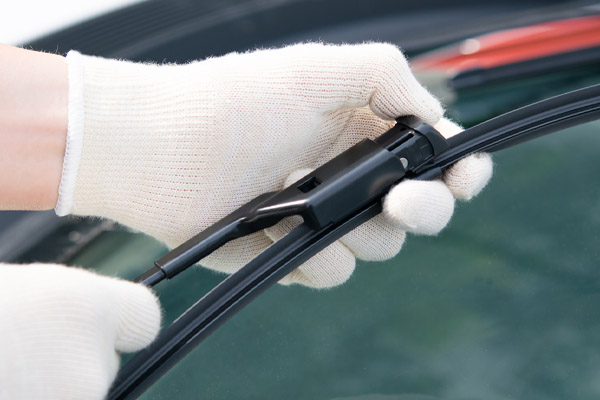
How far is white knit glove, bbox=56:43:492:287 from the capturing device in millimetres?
949

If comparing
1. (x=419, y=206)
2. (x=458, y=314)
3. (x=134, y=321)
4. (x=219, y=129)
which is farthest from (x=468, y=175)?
(x=134, y=321)

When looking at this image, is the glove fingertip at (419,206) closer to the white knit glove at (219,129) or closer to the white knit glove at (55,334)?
the white knit glove at (219,129)

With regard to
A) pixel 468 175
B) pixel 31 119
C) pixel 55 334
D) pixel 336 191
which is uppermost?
pixel 468 175

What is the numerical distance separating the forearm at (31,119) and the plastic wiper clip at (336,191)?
26cm

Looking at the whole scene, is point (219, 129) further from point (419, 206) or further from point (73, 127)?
point (419, 206)

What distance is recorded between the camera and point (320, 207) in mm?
812

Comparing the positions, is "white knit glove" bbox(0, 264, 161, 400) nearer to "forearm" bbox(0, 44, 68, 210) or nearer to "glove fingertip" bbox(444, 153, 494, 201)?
"forearm" bbox(0, 44, 68, 210)

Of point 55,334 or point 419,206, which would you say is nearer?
point 55,334

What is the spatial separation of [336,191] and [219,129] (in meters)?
0.25

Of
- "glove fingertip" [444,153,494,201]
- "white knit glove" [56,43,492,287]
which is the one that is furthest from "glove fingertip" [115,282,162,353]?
"glove fingertip" [444,153,494,201]

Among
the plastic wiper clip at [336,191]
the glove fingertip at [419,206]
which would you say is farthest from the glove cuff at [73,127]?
the glove fingertip at [419,206]

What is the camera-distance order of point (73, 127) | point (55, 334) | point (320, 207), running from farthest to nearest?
point (73, 127), point (320, 207), point (55, 334)

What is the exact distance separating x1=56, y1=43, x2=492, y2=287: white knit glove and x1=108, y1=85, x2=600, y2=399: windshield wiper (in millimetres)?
61

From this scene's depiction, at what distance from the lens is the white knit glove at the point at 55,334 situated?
606 millimetres
